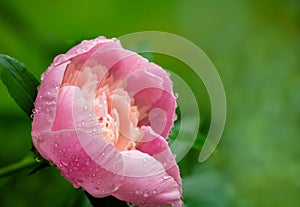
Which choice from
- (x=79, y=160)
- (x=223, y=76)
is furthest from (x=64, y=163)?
(x=223, y=76)

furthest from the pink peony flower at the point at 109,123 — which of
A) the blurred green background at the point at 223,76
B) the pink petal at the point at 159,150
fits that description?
the blurred green background at the point at 223,76

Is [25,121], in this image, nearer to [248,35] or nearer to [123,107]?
[123,107]

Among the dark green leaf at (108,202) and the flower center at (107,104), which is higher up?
the flower center at (107,104)

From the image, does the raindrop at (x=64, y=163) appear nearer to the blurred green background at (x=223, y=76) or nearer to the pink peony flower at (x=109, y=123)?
the pink peony flower at (x=109, y=123)

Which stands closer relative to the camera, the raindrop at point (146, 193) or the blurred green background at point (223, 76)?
the raindrop at point (146, 193)

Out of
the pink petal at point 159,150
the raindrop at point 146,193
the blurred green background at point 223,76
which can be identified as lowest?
the blurred green background at point 223,76

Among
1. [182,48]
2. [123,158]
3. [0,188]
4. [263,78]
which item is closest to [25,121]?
[0,188]

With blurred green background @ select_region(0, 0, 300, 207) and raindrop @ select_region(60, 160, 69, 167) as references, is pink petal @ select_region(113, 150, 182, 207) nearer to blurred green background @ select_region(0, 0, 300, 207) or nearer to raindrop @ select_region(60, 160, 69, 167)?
raindrop @ select_region(60, 160, 69, 167)
